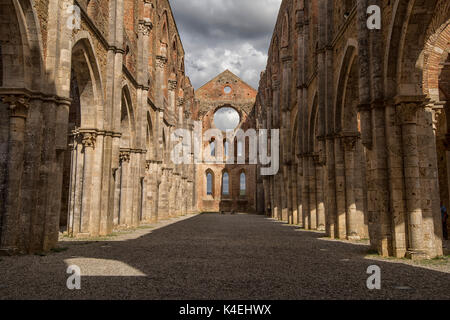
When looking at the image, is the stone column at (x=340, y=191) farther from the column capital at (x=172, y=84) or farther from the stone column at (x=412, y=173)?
the column capital at (x=172, y=84)

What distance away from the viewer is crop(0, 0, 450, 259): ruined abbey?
727cm

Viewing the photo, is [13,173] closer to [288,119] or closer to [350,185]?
[350,185]

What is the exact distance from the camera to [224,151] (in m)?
40.4

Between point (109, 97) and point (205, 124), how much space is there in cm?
2820

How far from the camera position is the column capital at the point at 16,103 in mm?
7387

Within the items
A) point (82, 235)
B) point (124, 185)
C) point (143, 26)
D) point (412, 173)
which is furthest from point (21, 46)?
point (143, 26)

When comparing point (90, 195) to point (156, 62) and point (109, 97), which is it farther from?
point (156, 62)

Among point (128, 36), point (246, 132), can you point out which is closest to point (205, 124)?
point (246, 132)

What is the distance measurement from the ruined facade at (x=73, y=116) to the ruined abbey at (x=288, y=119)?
1.3 inches

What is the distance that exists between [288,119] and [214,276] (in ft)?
56.0

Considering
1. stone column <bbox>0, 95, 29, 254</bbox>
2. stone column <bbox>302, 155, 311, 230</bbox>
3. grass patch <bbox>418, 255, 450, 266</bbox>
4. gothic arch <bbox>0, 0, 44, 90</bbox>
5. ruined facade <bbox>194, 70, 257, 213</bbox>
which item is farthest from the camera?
ruined facade <bbox>194, 70, 257, 213</bbox>

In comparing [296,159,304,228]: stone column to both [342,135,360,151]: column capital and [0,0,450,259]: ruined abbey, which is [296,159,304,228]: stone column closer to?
[0,0,450,259]: ruined abbey

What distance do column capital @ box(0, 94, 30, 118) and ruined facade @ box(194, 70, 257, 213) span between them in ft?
101

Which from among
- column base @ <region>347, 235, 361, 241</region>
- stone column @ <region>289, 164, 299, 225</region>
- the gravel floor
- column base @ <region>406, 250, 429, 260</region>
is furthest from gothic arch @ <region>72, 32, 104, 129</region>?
stone column @ <region>289, 164, 299, 225</region>
